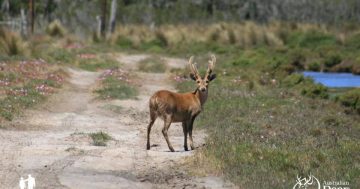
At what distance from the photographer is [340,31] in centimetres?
3944

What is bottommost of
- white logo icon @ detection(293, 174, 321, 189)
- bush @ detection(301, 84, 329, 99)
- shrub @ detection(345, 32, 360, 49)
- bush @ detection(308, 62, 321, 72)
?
bush @ detection(308, 62, 321, 72)

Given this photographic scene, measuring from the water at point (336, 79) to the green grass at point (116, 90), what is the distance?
26.0 feet

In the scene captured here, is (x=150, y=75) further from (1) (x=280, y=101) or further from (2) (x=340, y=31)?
(2) (x=340, y=31)

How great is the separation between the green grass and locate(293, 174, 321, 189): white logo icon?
9616mm

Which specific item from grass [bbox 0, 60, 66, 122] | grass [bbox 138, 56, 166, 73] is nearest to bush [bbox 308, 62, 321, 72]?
grass [bbox 138, 56, 166, 73]

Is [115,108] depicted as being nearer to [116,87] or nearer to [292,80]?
[116,87]

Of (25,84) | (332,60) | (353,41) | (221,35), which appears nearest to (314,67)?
(332,60)

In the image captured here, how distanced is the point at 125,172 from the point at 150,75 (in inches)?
596

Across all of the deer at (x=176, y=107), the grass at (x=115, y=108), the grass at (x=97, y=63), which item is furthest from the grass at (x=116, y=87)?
the deer at (x=176, y=107)

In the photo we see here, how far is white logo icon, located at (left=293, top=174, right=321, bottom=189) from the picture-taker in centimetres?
878

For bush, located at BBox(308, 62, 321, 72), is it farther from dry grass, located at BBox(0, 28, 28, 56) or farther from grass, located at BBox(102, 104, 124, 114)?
grass, located at BBox(102, 104, 124, 114)

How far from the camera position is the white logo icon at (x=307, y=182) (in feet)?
28.8

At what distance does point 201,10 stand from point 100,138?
6711 centimetres

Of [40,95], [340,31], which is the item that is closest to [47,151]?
[40,95]
